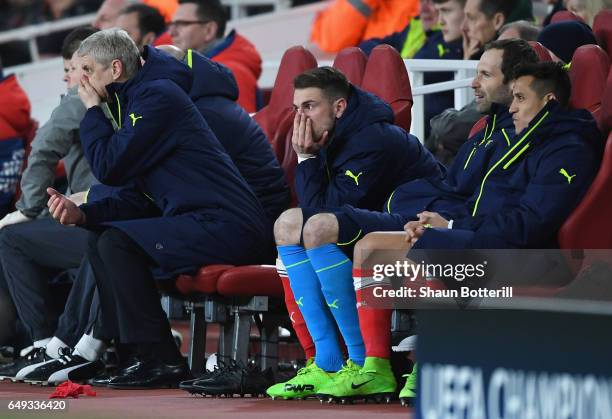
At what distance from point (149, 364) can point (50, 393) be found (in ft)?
1.41

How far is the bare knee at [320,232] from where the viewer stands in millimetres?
5285

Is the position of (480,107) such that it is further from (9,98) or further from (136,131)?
(9,98)

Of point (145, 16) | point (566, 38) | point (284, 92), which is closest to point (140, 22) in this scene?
point (145, 16)

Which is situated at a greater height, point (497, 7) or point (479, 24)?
point (497, 7)

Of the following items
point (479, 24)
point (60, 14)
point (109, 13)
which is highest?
point (60, 14)

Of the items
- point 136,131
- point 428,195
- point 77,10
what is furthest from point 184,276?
point 77,10

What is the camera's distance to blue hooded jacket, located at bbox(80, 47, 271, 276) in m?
5.96

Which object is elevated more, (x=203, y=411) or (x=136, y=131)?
(x=136, y=131)

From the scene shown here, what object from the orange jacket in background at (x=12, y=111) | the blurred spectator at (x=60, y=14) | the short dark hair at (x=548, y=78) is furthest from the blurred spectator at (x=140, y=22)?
the blurred spectator at (x=60, y=14)

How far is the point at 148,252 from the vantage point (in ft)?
19.5

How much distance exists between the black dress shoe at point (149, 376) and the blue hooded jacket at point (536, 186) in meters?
1.49

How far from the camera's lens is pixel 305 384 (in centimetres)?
534

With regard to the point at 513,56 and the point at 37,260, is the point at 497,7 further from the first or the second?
the point at 37,260

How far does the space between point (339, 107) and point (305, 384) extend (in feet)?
3.66
